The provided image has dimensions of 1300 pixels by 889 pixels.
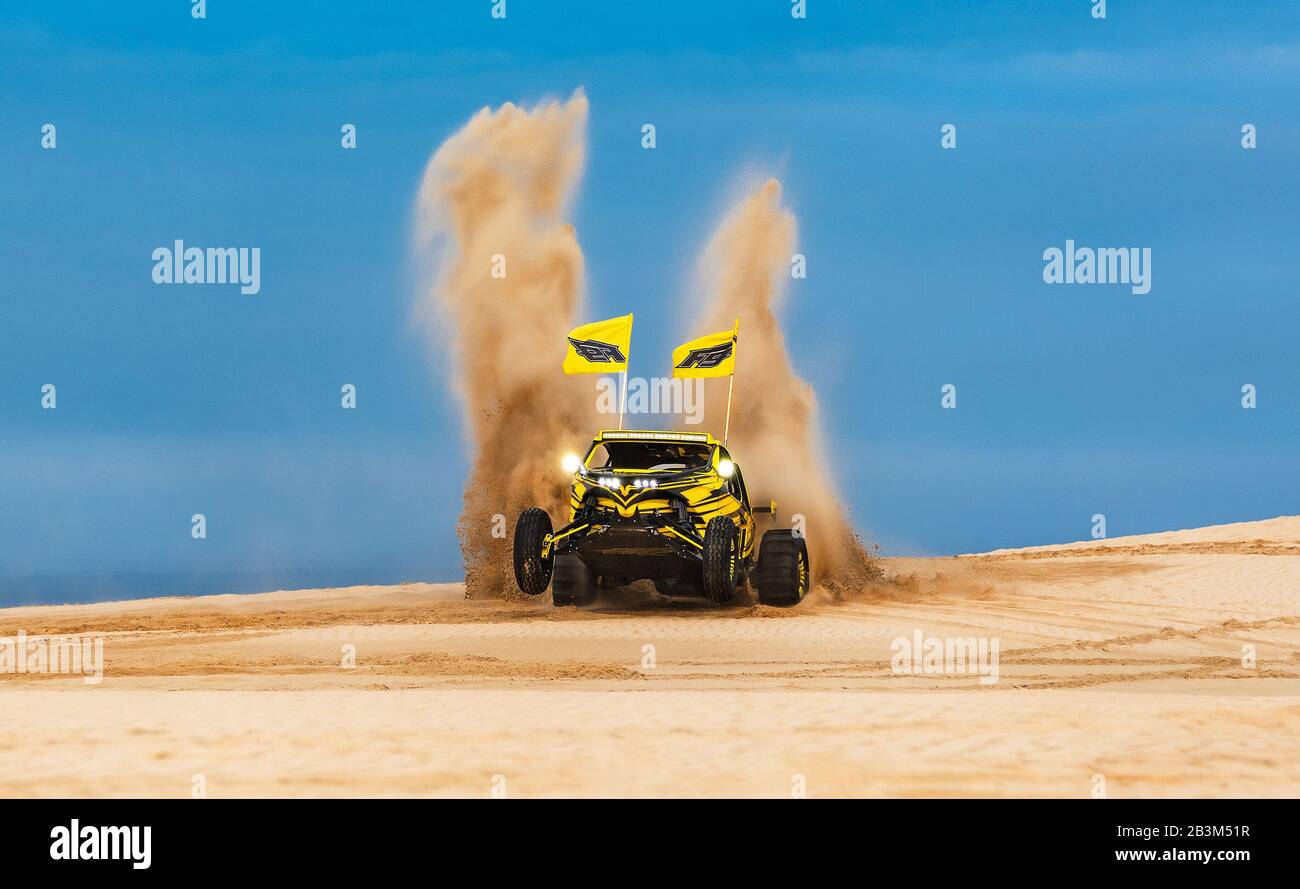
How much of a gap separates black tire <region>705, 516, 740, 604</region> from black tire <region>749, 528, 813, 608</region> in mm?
1789

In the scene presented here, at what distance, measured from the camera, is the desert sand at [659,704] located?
890 cm

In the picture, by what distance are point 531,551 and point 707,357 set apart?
5325mm

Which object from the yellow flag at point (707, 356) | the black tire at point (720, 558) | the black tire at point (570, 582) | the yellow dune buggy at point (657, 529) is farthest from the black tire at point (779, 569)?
the yellow flag at point (707, 356)

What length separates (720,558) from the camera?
2012 cm

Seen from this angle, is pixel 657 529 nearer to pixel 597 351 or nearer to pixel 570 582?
pixel 570 582

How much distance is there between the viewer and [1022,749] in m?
9.72

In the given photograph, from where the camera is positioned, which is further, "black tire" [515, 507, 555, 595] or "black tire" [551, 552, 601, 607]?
"black tire" [551, 552, 601, 607]

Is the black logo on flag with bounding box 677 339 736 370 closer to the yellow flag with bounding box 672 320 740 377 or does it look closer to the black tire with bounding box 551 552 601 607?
the yellow flag with bounding box 672 320 740 377

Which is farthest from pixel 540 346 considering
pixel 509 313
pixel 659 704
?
pixel 659 704

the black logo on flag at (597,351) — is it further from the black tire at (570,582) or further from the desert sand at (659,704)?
the desert sand at (659,704)

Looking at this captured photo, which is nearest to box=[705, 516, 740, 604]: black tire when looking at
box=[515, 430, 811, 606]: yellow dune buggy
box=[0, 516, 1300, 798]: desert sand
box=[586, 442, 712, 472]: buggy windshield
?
box=[515, 430, 811, 606]: yellow dune buggy

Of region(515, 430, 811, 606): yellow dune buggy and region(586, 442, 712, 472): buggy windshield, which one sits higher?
region(586, 442, 712, 472): buggy windshield

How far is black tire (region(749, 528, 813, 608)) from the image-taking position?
72.0ft
